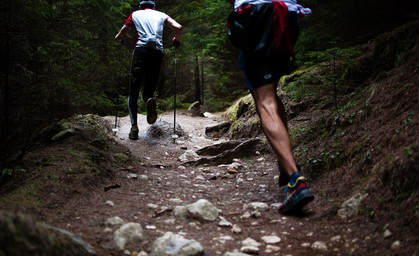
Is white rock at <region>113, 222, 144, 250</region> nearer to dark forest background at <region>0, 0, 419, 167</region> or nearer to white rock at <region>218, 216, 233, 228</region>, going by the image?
white rock at <region>218, 216, 233, 228</region>

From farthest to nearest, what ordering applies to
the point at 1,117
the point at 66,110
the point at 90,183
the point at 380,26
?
the point at 380,26 → the point at 66,110 → the point at 90,183 → the point at 1,117

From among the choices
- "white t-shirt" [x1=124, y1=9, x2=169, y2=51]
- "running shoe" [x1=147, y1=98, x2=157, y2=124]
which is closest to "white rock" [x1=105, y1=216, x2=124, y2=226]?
"running shoe" [x1=147, y1=98, x2=157, y2=124]

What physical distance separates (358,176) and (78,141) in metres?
3.11

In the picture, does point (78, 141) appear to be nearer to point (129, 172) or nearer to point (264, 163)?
point (129, 172)

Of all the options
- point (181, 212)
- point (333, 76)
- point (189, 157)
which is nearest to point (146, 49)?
point (189, 157)

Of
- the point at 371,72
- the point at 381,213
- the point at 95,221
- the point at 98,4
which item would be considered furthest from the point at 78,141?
the point at 98,4

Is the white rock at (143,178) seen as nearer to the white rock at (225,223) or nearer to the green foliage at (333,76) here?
the white rock at (225,223)

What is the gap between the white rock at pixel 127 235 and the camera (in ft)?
5.47

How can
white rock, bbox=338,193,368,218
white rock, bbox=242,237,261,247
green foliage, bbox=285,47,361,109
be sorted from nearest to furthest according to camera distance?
1. white rock, bbox=242,237,261,247
2. white rock, bbox=338,193,368,218
3. green foliage, bbox=285,47,361,109

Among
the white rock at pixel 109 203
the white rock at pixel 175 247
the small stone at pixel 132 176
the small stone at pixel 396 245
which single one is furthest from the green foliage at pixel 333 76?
the white rock at pixel 109 203

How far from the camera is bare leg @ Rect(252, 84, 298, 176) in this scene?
226cm

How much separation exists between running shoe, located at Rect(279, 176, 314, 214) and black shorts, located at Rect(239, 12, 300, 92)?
888 millimetres

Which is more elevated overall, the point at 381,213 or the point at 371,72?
the point at 371,72

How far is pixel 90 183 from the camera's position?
2594mm
